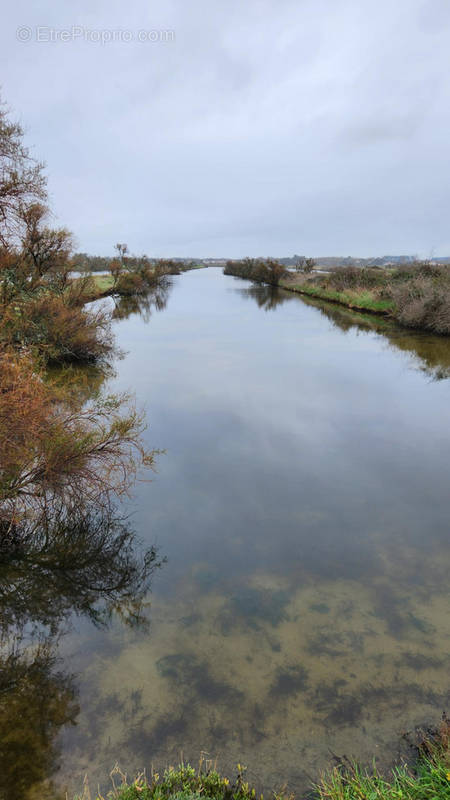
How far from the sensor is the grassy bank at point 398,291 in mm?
21406

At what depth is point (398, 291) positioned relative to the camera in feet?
82.1

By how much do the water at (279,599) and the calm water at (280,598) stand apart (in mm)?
17

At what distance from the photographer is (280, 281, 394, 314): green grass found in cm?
2805

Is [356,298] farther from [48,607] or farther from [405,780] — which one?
[405,780]

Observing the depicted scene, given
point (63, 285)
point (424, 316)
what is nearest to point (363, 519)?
point (63, 285)

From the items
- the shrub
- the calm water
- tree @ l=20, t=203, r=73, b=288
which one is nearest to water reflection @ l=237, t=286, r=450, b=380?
the calm water

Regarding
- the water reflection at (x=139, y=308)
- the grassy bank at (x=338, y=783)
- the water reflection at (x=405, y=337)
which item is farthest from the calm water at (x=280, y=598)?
the water reflection at (x=139, y=308)

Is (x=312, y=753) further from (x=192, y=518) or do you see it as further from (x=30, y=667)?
(x=192, y=518)

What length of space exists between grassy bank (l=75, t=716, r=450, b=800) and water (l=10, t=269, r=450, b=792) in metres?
0.12

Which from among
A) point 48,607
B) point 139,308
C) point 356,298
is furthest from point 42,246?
point 356,298

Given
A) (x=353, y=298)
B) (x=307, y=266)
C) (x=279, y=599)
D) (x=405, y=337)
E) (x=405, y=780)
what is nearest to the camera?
(x=405, y=780)

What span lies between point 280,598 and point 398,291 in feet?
78.4

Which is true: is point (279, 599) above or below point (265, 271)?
below

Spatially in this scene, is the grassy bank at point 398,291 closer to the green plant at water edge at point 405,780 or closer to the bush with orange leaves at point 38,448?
the bush with orange leaves at point 38,448
